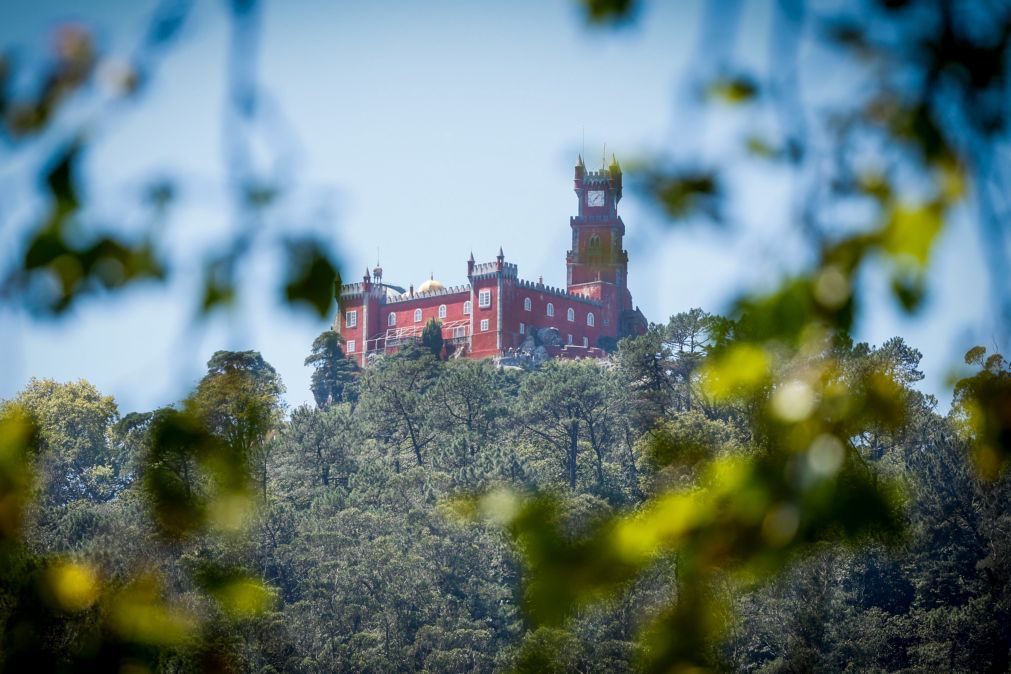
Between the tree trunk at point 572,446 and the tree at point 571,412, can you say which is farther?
the tree at point 571,412

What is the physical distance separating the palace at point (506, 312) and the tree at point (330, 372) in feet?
2.39

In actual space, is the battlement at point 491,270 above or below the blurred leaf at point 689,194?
above

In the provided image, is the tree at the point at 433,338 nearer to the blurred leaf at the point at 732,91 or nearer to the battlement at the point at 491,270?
the battlement at the point at 491,270

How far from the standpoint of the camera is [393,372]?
57.4 metres

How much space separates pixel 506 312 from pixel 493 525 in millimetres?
24727

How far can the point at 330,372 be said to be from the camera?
6397 centimetres

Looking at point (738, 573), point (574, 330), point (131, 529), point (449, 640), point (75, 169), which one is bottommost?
point (738, 573)

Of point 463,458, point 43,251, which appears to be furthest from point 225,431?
point 463,458

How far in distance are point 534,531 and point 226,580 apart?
61.6 inches

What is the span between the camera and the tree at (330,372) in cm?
6356

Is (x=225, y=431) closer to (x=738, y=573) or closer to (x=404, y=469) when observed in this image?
(x=738, y=573)

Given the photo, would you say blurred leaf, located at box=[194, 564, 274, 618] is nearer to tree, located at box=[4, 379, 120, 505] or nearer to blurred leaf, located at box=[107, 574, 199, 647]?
blurred leaf, located at box=[107, 574, 199, 647]

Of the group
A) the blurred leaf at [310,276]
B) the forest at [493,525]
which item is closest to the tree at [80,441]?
the forest at [493,525]

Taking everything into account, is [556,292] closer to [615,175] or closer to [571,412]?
[571,412]
